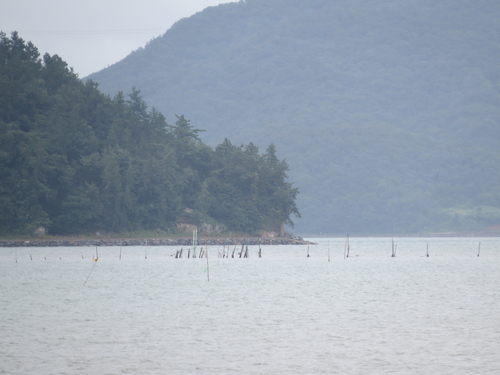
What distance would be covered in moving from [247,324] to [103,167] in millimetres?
88382

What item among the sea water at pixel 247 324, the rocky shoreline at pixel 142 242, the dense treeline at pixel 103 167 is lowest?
the sea water at pixel 247 324

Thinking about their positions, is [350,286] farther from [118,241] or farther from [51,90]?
[51,90]

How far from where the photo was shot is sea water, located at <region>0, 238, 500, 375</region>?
23.7m

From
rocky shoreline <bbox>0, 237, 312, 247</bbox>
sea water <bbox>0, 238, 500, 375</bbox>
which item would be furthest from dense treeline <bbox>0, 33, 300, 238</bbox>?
sea water <bbox>0, 238, 500, 375</bbox>

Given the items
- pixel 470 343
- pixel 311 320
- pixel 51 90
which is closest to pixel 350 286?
pixel 311 320

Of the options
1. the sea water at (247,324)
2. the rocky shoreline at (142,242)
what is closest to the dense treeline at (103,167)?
the rocky shoreline at (142,242)

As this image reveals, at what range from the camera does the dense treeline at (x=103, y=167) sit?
109125 millimetres

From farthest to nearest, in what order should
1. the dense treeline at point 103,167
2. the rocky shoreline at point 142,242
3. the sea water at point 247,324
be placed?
1. the dense treeline at point 103,167
2. the rocky shoreline at point 142,242
3. the sea water at point 247,324

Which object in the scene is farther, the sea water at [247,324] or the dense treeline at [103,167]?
the dense treeline at [103,167]

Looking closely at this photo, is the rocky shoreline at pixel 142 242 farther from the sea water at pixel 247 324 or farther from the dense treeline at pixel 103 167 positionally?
the sea water at pixel 247 324

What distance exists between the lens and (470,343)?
1070 inches

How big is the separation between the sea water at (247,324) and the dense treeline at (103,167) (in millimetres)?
51856

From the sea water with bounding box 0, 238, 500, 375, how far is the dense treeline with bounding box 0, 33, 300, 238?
5186 cm

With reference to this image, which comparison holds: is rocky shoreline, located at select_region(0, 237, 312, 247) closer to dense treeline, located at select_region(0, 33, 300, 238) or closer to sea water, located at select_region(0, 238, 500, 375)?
dense treeline, located at select_region(0, 33, 300, 238)
